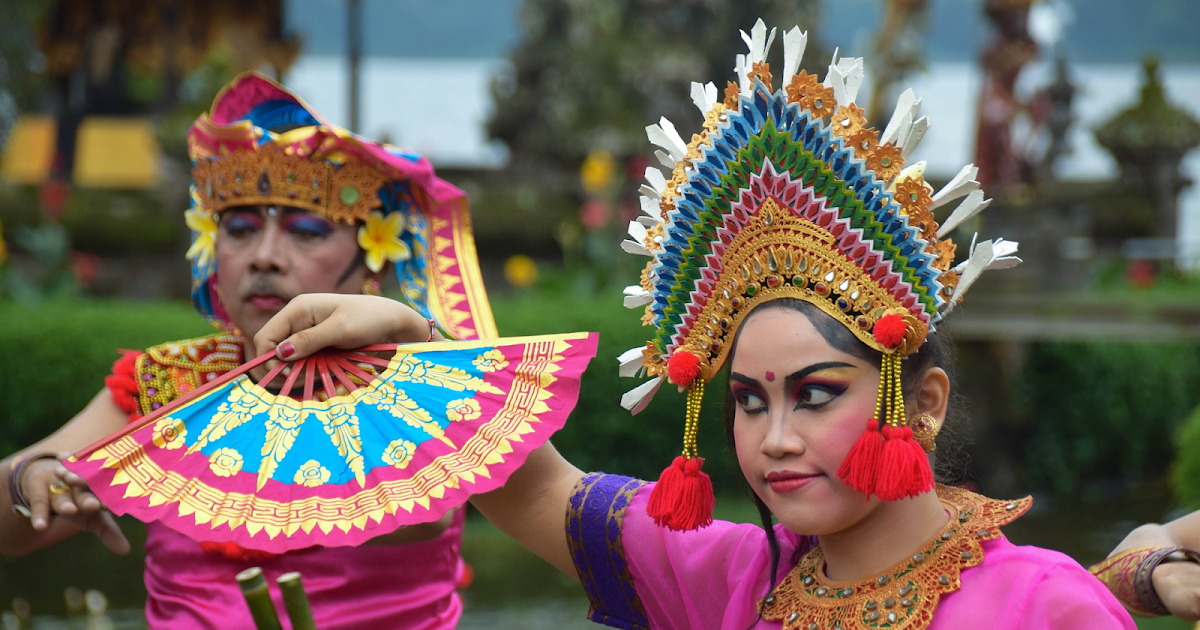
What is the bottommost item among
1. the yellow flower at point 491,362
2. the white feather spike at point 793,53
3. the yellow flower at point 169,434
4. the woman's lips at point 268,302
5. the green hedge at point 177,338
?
the green hedge at point 177,338

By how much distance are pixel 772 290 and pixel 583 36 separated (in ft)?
34.5

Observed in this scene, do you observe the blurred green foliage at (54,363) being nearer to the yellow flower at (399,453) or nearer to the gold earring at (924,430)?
the yellow flower at (399,453)

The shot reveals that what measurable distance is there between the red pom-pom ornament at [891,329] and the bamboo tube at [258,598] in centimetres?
89

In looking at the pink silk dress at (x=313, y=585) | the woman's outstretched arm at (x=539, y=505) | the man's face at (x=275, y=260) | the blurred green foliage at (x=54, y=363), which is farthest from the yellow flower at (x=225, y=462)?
the blurred green foliage at (x=54, y=363)

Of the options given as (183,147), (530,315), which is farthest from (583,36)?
(530,315)

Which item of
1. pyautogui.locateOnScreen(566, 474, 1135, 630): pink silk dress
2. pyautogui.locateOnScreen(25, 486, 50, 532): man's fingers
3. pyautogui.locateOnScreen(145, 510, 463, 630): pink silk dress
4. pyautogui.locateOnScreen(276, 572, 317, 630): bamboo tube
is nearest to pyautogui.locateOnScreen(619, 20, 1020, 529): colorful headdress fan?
pyautogui.locateOnScreen(566, 474, 1135, 630): pink silk dress

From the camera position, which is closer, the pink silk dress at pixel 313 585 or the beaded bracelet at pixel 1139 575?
the beaded bracelet at pixel 1139 575

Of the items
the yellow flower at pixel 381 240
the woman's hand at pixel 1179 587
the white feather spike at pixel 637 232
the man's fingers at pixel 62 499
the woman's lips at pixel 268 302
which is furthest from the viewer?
the yellow flower at pixel 381 240

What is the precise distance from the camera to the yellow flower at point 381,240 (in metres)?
2.79

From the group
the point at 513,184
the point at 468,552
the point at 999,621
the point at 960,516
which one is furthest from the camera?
the point at 513,184

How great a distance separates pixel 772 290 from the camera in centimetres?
184

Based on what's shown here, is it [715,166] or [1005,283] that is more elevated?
[715,166]

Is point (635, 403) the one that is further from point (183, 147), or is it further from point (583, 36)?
point (583, 36)

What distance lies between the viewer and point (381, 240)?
2822mm
